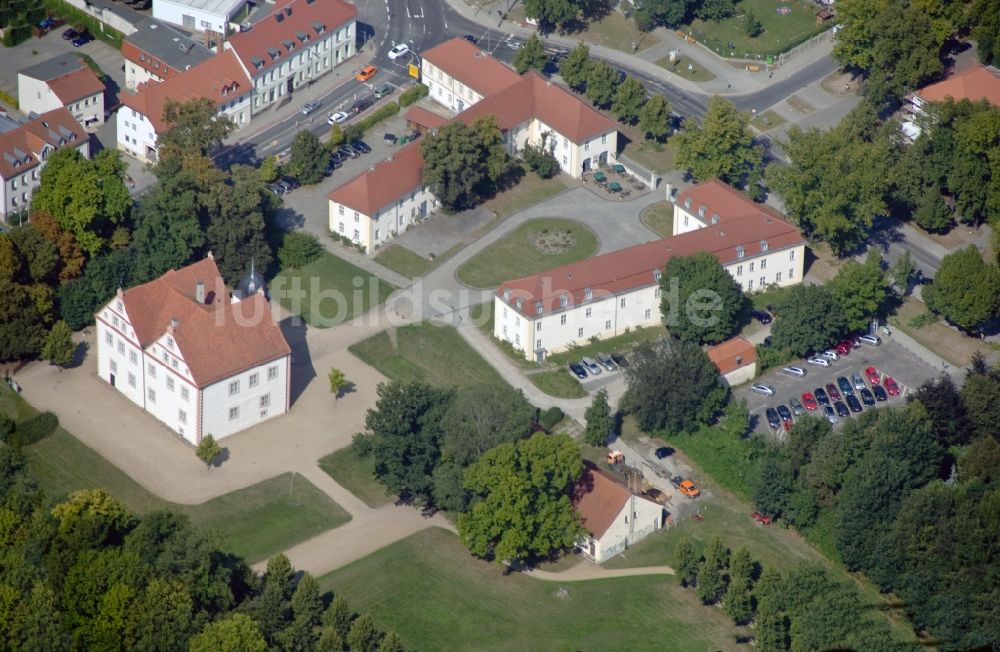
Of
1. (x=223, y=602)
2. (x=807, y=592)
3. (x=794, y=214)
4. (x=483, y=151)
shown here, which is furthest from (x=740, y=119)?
(x=223, y=602)

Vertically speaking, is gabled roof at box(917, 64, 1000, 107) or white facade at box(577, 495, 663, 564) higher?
gabled roof at box(917, 64, 1000, 107)

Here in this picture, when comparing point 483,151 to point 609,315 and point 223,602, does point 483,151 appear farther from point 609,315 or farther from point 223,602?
point 223,602

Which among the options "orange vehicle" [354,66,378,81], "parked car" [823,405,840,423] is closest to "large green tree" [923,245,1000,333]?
"parked car" [823,405,840,423]

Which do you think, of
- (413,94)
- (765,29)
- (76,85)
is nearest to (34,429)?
(76,85)

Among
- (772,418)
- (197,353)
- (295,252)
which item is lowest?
(772,418)

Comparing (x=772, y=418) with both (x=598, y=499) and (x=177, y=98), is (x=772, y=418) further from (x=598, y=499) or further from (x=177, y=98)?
(x=177, y=98)

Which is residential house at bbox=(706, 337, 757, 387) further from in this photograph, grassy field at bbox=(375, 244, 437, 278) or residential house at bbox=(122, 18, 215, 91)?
residential house at bbox=(122, 18, 215, 91)
